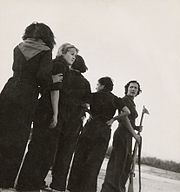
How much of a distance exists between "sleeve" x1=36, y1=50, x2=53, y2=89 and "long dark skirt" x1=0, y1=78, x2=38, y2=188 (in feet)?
0.21

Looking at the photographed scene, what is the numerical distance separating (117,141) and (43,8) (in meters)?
1.35

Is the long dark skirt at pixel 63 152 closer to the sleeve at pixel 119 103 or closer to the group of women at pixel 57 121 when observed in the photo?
the group of women at pixel 57 121

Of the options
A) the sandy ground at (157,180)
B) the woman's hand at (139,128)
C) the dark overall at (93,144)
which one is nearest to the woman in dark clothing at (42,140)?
the dark overall at (93,144)

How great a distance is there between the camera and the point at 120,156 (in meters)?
2.46

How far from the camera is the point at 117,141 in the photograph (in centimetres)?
246

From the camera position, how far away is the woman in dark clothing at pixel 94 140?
221cm

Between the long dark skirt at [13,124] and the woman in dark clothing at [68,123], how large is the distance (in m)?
0.33

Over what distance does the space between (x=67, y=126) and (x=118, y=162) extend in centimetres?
62

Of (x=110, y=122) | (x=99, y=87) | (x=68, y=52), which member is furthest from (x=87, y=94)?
(x=68, y=52)

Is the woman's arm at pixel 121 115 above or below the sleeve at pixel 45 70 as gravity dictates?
below

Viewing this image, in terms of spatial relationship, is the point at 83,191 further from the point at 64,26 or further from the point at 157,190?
the point at 64,26

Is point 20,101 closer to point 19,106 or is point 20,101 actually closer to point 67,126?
point 19,106

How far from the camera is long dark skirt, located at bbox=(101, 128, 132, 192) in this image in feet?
7.98

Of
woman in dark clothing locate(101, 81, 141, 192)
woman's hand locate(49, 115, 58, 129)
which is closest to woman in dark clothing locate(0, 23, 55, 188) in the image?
woman's hand locate(49, 115, 58, 129)
